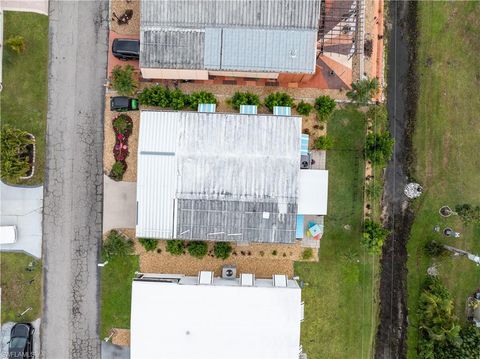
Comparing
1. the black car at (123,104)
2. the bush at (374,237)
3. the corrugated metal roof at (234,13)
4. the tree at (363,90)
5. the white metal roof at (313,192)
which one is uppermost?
the corrugated metal roof at (234,13)

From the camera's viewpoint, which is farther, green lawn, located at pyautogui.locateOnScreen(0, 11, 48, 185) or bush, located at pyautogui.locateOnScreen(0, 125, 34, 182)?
green lawn, located at pyautogui.locateOnScreen(0, 11, 48, 185)

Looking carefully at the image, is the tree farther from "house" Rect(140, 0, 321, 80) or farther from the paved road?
the paved road

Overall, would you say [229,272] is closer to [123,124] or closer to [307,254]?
[307,254]

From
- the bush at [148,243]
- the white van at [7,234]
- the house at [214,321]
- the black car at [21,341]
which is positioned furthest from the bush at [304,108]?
the black car at [21,341]

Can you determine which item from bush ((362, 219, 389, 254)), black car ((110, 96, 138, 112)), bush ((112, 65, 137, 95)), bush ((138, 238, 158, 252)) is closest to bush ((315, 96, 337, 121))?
bush ((362, 219, 389, 254))

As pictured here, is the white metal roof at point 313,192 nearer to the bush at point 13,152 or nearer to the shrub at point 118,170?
the shrub at point 118,170

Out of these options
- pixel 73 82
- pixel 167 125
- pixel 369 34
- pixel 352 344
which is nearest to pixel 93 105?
pixel 73 82

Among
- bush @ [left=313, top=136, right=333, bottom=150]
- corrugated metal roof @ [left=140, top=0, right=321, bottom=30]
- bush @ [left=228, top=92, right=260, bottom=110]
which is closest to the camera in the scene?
corrugated metal roof @ [left=140, top=0, right=321, bottom=30]
